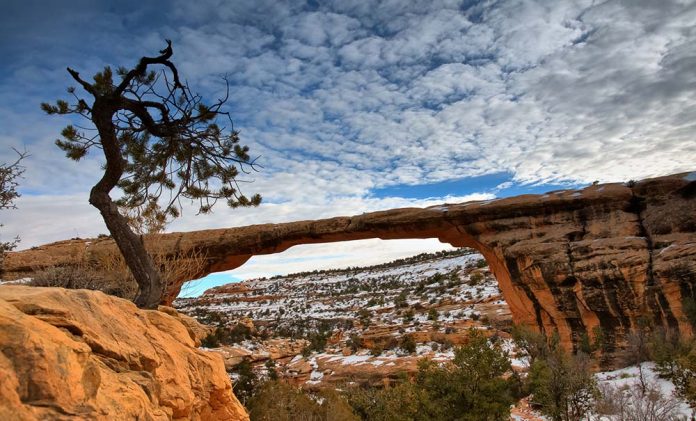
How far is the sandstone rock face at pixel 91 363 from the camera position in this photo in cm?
178

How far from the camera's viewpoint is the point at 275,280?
172ft

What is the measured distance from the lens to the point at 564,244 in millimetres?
12367

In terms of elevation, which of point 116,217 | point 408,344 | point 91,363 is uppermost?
point 116,217

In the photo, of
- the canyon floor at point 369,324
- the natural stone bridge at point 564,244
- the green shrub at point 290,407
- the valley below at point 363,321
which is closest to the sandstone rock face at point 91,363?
the green shrub at point 290,407

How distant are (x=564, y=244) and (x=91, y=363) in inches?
501

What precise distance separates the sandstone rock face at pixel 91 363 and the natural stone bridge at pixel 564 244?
817cm

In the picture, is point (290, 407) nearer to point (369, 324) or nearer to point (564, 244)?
point (564, 244)

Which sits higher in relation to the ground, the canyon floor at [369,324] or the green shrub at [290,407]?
the green shrub at [290,407]

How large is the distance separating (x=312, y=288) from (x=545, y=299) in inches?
1213

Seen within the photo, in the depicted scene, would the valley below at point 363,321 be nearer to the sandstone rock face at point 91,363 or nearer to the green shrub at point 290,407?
the green shrub at point 290,407

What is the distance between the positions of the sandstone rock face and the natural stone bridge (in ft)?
26.8

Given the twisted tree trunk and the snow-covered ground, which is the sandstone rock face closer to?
the twisted tree trunk

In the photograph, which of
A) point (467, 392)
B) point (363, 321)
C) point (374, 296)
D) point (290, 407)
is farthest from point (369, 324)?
point (467, 392)

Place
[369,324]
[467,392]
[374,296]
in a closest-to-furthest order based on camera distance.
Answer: [467,392], [369,324], [374,296]
